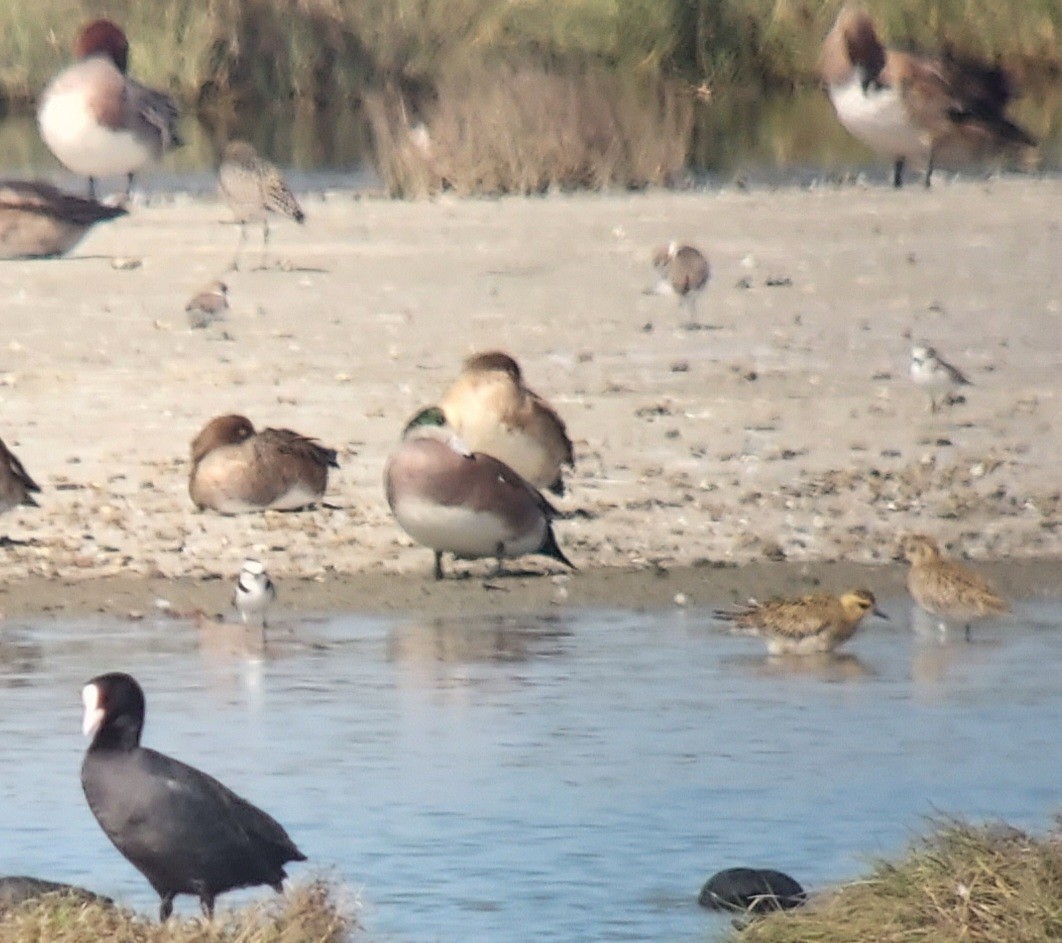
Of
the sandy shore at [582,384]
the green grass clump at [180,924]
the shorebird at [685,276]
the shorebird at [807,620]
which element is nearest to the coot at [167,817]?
the green grass clump at [180,924]

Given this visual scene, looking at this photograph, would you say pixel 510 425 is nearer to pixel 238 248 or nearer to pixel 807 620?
pixel 807 620

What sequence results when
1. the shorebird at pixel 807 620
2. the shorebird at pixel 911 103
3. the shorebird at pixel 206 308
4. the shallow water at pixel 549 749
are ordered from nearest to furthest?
the shallow water at pixel 549 749 → the shorebird at pixel 807 620 → the shorebird at pixel 206 308 → the shorebird at pixel 911 103

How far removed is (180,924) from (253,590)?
3.73 meters

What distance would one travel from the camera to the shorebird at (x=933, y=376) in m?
13.0

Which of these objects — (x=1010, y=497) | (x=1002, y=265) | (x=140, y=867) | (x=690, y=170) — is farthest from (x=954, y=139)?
(x=140, y=867)

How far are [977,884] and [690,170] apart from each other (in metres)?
18.7

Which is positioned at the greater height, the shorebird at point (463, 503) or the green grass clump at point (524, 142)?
the green grass clump at point (524, 142)

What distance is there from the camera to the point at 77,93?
2211 centimetres

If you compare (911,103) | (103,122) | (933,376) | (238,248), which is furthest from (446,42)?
(933,376)

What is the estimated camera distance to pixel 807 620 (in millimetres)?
9148

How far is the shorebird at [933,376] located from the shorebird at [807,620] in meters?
3.78

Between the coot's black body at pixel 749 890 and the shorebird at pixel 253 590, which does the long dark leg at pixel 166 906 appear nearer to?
the coot's black body at pixel 749 890

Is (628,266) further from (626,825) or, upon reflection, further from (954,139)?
(626,825)

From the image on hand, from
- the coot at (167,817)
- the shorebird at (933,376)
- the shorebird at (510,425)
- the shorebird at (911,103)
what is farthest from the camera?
the shorebird at (911,103)
